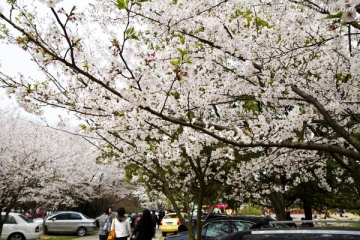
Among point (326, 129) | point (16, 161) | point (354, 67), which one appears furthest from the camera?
point (16, 161)

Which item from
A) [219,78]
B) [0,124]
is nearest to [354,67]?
[219,78]

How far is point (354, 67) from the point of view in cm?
328

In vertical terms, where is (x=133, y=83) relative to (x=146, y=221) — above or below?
above

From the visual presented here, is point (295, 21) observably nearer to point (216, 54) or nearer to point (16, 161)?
point (216, 54)

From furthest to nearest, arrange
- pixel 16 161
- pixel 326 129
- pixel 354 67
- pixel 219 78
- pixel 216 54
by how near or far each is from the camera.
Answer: pixel 16 161 < pixel 326 129 < pixel 219 78 < pixel 216 54 < pixel 354 67

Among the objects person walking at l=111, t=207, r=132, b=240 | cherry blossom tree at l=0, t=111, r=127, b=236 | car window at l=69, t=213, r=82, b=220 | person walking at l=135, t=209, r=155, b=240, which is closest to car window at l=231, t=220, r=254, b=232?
person walking at l=135, t=209, r=155, b=240

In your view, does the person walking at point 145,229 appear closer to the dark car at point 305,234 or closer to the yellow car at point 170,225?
the dark car at point 305,234

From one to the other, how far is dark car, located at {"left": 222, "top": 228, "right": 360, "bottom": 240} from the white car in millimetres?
13534

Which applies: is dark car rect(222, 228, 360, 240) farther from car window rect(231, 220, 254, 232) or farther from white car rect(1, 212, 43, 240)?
white car rect(1, 212, 43, 240)

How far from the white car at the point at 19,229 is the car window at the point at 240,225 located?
10.2 metres

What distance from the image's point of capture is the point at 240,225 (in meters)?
7.04

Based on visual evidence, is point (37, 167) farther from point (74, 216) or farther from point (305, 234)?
point (305, 234)

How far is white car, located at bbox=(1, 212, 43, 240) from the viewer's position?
13.1 metres

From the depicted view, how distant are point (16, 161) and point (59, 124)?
417 inches
